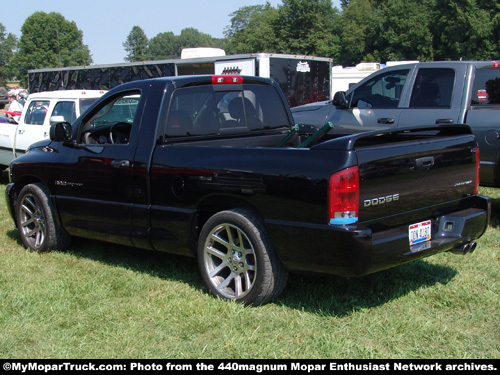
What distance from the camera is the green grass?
3572mm

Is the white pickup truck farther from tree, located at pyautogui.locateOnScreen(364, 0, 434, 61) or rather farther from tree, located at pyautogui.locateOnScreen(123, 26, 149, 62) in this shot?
tree, located at pyautogui.locateOnScreen(123, 26, 149, 62)

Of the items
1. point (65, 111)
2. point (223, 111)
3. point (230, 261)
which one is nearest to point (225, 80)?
point (223, 111)

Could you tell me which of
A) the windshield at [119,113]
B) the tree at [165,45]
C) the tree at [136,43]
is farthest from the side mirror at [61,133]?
the tree at [165,45]

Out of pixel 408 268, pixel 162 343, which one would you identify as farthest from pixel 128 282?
pixel 408 268

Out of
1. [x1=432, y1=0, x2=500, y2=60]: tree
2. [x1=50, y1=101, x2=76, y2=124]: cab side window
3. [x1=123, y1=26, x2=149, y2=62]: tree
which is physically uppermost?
[x1=123, y1=26, x2=149, y2=62]: tree

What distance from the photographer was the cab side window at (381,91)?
7.84 m

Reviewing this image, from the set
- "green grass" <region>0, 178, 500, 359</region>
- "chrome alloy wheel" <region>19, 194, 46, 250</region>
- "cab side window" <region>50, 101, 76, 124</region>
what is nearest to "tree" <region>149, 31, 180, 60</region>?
"cab side window" <region>50, 101, 76, 124</region>

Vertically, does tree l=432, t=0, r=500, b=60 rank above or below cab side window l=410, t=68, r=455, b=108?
above

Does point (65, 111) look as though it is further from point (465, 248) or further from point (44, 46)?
point (44, 46)

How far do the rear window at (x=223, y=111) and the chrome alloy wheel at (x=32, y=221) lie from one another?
2000 mm

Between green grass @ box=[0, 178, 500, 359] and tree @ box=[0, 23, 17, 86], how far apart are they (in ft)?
342

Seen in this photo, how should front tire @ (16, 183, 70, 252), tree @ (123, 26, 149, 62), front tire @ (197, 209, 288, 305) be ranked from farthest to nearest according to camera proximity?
tree @ (123, 26, 149, 62), front tire @ (16, 183, 70, 252), front tire @ (197, 209, 288, 305)

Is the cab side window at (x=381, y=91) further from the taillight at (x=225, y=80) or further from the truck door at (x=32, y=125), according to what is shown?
the truck door at (x=32, y=125)

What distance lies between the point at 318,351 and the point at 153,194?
202 cm
